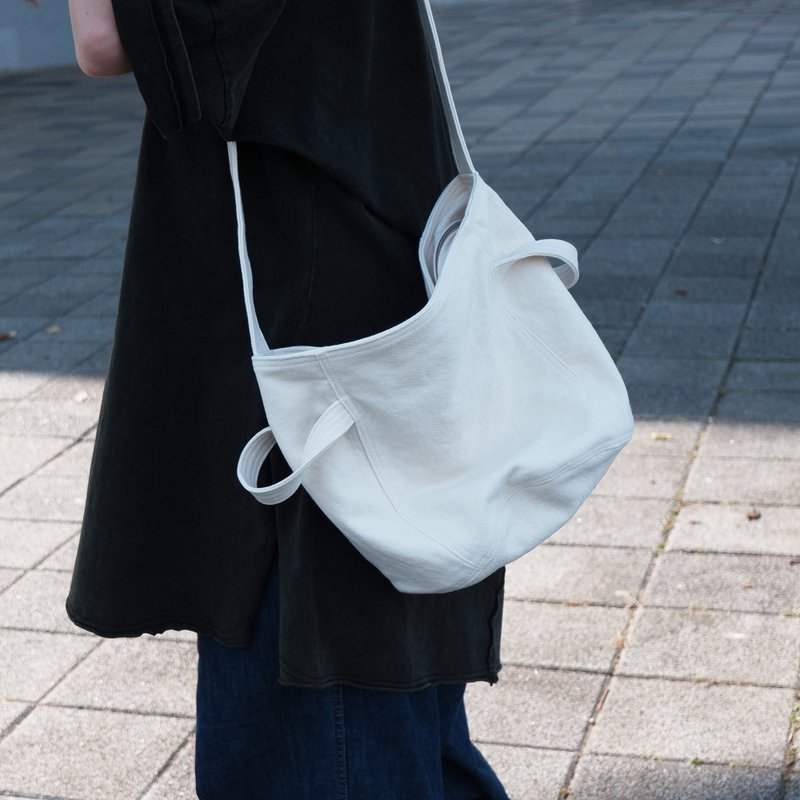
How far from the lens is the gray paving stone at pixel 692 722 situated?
2436 millimetres

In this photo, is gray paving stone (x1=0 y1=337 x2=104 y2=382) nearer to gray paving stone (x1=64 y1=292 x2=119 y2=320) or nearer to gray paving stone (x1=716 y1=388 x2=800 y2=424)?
gray paving stone (x1=64 y1=292 x2=119 y2=320)

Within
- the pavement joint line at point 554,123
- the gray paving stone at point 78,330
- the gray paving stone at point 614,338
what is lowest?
the pavement joint line at point 554,123

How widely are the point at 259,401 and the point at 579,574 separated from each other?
175 centimetres

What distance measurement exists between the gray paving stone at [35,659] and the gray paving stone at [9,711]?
0.06 ft

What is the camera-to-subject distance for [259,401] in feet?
5.16

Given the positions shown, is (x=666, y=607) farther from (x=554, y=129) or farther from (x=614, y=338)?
(x=554, y=129)

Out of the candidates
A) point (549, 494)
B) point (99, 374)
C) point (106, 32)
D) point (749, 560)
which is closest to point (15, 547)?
point (99, 374)

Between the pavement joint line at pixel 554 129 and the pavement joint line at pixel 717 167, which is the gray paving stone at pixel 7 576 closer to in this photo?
the pavement joint line at pixel 717 167

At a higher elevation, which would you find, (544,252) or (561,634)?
(544,252)

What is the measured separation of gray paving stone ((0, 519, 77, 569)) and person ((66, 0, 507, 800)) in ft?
5.76

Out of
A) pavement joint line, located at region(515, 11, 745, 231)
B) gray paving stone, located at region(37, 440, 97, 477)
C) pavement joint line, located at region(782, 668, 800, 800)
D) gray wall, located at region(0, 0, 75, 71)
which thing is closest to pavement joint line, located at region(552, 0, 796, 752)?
pavement joint line, located at region(515, 11, 745, 231)

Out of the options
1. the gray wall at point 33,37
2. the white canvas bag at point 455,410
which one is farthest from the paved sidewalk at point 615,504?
the gray wall at point 33,37

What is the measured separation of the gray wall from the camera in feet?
46.8

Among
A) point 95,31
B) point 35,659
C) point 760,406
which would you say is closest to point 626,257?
point 760,406
